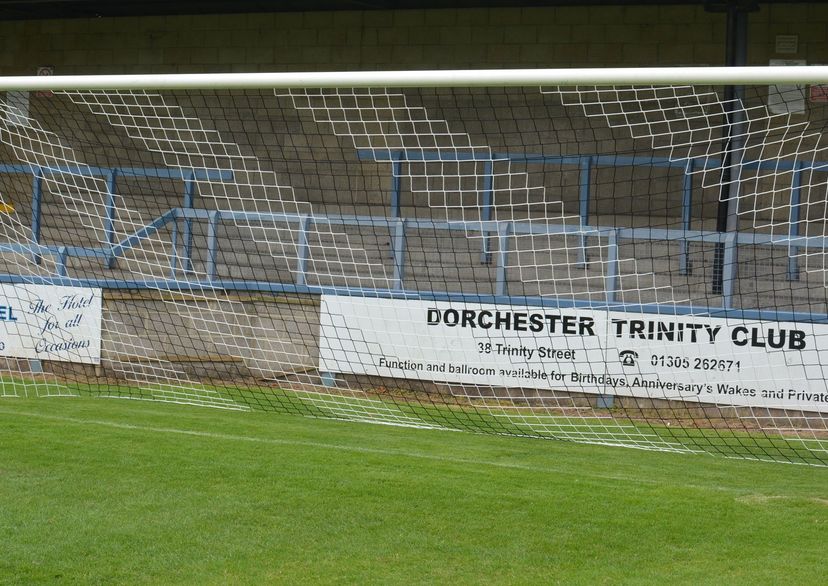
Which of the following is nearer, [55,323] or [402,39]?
[55,323]

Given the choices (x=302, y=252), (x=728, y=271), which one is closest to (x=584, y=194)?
(x=728, y=271)

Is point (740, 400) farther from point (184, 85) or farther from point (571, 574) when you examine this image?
point (184, 85)

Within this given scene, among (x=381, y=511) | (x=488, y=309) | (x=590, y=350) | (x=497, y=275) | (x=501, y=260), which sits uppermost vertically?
(x=501, y=260)

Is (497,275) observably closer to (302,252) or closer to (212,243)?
(302,252)

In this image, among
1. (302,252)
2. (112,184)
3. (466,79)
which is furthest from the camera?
(112,184)

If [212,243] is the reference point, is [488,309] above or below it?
below

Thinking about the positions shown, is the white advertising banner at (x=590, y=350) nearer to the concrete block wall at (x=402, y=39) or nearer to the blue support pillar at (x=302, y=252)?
the blue support pillar at (x=302, y=252)

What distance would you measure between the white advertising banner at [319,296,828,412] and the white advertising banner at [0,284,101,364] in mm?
2434

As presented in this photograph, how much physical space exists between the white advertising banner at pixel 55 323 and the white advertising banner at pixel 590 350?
243 centimetres

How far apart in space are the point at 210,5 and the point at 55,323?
6.55m

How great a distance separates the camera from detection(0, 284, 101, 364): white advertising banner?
1064 cm

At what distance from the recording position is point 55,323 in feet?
34.4

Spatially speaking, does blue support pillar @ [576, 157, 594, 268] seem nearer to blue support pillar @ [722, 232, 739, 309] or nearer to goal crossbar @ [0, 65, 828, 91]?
blue support pillar @ [722, 232, 739, 309]

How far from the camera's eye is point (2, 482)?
5.82 m
